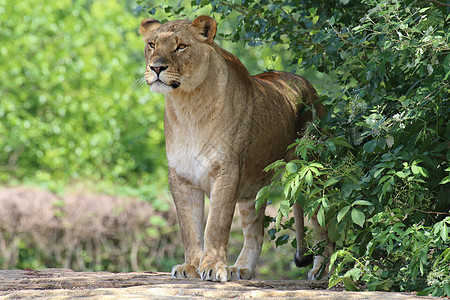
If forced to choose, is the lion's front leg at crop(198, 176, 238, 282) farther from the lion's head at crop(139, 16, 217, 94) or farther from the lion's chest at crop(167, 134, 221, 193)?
the lion's head at crop(139, 16, 217, 94)

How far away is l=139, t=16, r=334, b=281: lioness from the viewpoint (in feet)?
15.4

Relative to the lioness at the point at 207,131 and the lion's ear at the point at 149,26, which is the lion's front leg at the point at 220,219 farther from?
the lion's ear at the point at 149,26

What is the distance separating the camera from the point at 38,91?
12406mm

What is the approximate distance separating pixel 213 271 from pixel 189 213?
58cm

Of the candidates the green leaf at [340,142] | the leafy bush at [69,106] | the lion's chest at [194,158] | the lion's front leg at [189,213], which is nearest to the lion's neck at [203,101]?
the lion's chest at [194,158]

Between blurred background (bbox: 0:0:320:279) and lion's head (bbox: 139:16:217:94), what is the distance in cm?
516

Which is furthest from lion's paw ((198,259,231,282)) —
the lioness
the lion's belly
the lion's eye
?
the lion's eye

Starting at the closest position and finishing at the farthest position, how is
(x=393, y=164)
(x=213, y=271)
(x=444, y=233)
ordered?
(x=444, y=233)
(x=393, y=164)
(x=213, y=271)

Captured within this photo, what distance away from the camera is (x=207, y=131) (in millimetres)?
4777

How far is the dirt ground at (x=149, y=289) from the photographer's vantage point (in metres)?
3.52

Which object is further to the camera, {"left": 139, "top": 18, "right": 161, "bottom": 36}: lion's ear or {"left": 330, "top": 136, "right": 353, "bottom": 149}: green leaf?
{"left": 139, "top": 18, "right": 161, "bottom": 36}: lion's ear

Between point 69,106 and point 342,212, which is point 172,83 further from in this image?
point 69,106

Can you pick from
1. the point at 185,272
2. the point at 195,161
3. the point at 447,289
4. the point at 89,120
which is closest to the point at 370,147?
the point at 447,289

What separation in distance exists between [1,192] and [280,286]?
611cm
